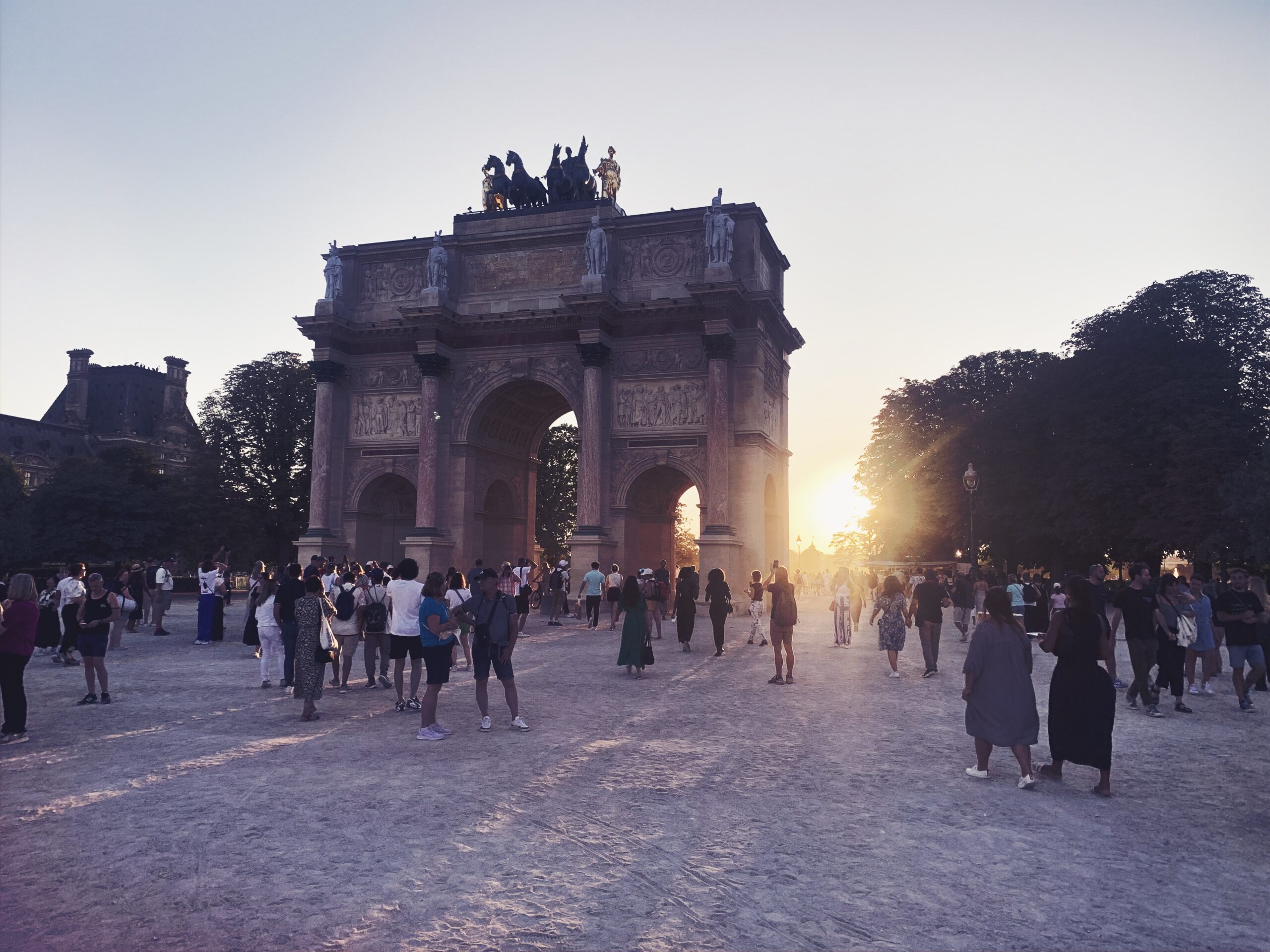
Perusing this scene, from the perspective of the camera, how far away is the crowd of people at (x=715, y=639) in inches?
329

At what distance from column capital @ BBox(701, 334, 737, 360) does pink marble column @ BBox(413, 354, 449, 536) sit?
10890 millimetres

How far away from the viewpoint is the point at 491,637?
405 inches

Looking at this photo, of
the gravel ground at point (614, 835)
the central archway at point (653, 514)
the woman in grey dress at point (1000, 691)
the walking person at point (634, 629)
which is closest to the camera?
the gravel ground at point (614, 835)

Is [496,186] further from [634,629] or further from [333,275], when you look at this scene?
[634,629]

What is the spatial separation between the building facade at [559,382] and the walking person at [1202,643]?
18818 millimetres

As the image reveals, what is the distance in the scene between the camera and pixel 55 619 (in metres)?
16.3

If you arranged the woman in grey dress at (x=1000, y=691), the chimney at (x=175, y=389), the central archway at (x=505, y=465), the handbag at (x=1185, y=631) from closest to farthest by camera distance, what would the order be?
the woman in grey dress at (x=1000, y=691), the handbag at (x=1185, y=631), the central archway at (x=505, y=465), the chimney at (x=175, y=389)

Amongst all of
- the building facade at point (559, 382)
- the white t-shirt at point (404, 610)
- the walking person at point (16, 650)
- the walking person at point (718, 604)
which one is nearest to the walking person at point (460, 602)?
the white t-shirt at point (404, 610)

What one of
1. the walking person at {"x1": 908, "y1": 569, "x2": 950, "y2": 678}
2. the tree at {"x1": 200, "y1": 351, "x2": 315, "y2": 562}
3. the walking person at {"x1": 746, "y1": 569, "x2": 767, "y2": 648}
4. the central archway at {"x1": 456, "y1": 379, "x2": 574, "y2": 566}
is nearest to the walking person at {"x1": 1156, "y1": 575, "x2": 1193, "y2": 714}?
the walking person at {"x1": 908, "y1": 569, "x2": 950, "y2": 678}

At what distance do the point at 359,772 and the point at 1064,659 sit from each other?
6.58 m

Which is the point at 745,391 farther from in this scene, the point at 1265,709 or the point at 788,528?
the point at 1265,709

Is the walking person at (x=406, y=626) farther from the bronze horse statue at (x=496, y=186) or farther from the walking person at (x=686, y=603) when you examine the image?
the bronze horse statue at (x=496, y=186)

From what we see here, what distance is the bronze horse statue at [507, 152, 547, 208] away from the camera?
38.9 m

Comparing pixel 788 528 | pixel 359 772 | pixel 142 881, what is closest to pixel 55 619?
pixel 359 772
